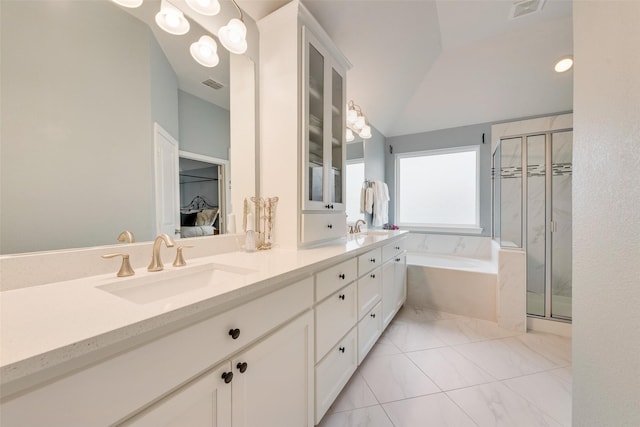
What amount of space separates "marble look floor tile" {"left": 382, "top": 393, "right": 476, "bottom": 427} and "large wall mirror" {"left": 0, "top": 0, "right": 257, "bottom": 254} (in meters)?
1.56

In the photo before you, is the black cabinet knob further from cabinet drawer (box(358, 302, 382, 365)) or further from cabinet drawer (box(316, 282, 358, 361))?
cabinet drawer (box(358, 302, 382, 365))

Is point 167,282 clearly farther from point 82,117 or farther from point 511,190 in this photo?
point 511,190

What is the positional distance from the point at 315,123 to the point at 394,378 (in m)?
1.79

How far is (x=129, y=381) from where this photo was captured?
1.72 feet

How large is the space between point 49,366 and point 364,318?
1.54m

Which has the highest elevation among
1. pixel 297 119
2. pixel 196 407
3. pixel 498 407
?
pixel 297 119

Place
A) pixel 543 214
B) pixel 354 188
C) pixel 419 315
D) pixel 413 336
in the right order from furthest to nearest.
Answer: pixel 354 188 → pixel 419 315 → pixel 543 214 → pixel 413 336

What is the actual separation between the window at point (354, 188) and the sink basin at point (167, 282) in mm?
2068

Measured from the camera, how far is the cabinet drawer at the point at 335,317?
117cm

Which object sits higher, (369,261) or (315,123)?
(315,123)

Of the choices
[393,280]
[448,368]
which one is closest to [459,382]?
[448,368]

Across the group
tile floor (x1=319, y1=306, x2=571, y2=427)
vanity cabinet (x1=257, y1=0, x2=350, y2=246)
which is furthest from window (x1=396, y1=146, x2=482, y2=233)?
vanity cabinet (x1=257, y1=0, x2=350, y2=246)

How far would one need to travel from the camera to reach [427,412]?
1.34 meters

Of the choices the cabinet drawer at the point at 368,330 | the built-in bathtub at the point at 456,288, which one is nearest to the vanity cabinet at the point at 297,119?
the cabinet drawer at the point at 368,330
